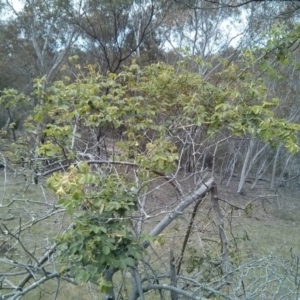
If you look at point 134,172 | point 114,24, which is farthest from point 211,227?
point 114,24

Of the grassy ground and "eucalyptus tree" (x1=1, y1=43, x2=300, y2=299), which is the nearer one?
"eucalyptus tree" (x1=1, y1=43, x2=300, y2=299)

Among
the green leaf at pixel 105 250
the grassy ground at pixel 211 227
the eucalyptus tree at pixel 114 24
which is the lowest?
the grassy ground at pixel 211 227

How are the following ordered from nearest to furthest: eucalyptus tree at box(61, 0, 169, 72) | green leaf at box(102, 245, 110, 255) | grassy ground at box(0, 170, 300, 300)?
1. green leaf at box(102, 245, 110, 255)
2. grassy ground at box(0, 170, 300, 300)
3. eucalyptus tree at box(61, 0, 169, 72)

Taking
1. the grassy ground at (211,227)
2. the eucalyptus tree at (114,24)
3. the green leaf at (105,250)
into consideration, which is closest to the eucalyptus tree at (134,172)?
the green leaf at (105,250)

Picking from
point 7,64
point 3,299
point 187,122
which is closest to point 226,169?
point 7,64

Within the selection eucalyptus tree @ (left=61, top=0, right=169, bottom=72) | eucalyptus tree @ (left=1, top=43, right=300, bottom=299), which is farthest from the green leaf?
eucalyptus tree @ (left=61, top=0, right=169, bottom=72)

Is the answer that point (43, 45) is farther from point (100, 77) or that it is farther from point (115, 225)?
point (115, 225)

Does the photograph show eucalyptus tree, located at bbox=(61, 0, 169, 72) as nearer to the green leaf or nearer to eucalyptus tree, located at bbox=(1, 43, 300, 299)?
eucalyptus tree, located at bbox=(1, 43, 300, 299)

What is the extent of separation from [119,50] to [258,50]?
6.82 m

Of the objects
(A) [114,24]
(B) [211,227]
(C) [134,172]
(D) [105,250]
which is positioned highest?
(A) [114,24]

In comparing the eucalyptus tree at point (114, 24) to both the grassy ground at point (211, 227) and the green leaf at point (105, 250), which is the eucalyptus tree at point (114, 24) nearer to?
the grassy ground at point (211, 227)

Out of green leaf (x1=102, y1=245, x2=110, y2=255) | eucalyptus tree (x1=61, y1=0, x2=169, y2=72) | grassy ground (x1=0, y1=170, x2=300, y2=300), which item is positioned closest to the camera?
green leaf (x1=102, y1=245, x2=110, y2=255)

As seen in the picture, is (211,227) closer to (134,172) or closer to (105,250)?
(134,172)

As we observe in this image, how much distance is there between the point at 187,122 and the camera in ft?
7.66
